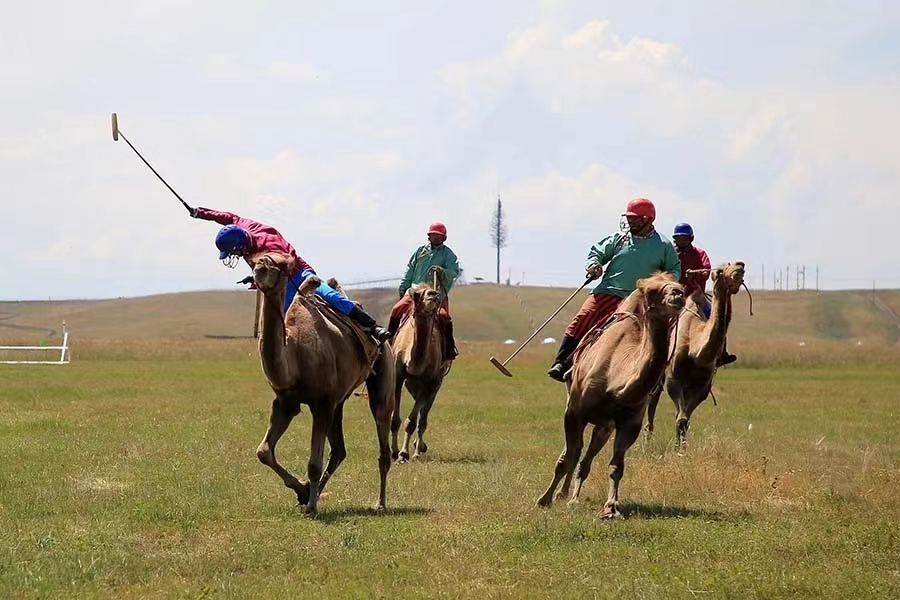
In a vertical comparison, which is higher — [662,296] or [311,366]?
[662,296]

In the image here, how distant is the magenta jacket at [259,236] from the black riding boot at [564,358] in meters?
2.79

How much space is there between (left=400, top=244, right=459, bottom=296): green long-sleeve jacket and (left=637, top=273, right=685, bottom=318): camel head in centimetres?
805

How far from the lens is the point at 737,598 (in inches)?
346

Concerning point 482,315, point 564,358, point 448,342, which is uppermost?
point 564,358

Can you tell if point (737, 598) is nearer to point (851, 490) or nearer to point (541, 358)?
point (851, 490)

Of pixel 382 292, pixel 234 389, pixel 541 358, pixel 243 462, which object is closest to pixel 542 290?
pixel 382 292

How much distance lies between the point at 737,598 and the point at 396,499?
5652 millimetres

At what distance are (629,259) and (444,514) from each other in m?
3.39

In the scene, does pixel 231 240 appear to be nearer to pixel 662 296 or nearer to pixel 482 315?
pixel 662 296

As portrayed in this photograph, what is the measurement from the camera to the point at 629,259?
545 inches

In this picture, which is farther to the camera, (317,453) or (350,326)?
(350,326)

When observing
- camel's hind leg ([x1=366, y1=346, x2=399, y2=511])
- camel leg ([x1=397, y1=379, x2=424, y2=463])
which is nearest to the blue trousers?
camel's hind leg ([x1=366, y1=346, x2=399, y2=511])

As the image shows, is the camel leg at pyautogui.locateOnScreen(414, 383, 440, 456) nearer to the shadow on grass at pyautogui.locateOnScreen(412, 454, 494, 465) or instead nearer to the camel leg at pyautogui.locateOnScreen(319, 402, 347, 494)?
the shadow on grass at pyautogui.locateOnScreen(412, 454, 494, 465)

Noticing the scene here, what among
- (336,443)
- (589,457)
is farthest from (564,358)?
(336,443)
